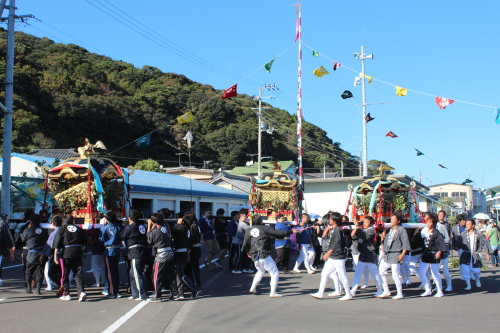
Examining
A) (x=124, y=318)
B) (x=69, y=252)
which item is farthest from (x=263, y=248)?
(x=69, y=252)

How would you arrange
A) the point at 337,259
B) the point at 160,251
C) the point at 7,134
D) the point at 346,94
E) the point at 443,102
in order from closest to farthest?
the point at 160,251, the point at 337,259, the point at 7,134, the point at 443,102, the point at 346,94

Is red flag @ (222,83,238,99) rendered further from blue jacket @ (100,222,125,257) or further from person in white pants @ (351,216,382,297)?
person in white pants @ (351,216,382,297)

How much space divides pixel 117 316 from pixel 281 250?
21.4 ft

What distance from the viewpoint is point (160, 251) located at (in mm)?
9164

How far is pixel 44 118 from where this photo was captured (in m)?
42.4

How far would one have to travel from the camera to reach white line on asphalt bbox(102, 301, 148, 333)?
7.09 m

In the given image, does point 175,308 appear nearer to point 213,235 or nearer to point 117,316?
point 117,316

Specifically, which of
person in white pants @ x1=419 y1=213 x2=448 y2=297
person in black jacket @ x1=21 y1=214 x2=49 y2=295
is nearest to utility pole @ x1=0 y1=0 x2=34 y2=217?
person in black jacket @ x1=21 y1=214 x2=49 y2=295

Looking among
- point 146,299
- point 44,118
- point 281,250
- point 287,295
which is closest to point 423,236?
point 287,295

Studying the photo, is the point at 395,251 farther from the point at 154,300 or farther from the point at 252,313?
the point at 154,300

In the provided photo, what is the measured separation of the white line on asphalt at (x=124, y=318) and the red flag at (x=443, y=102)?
46.2ft

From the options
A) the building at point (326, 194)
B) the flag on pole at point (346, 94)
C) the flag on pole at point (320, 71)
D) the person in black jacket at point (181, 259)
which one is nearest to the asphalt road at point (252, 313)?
the person in black jacket at point (181, 259)

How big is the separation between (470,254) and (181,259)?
6976 mm

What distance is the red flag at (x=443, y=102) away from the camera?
18.1 m
